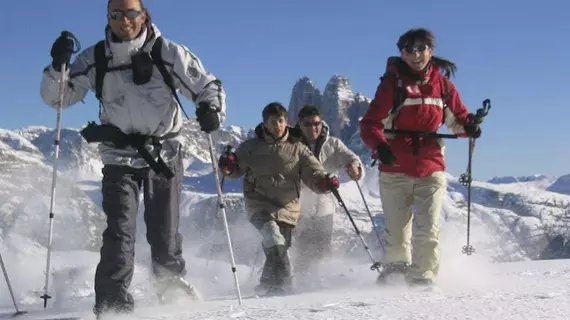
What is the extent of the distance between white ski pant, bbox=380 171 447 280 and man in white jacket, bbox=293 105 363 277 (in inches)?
82.8

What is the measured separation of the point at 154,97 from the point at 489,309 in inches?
109

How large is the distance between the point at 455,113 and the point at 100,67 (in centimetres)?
343

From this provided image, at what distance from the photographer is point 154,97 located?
16.0ft

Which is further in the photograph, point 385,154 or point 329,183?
point 329,183

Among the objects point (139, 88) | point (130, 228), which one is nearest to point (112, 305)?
point (130, 228)

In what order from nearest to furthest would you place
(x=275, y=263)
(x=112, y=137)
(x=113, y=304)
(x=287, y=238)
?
(x=113, y=304), (x=112, y=137), (x=275, y=263), (x=287, y=238)

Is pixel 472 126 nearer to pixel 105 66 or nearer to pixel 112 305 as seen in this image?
pixel 105 66

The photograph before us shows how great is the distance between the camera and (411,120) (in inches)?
239

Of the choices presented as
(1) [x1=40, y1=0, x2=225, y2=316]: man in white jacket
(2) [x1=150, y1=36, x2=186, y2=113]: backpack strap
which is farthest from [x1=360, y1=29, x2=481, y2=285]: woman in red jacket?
(2) [x1=150, y1=36, x2=186, y2=113]: backpack strap

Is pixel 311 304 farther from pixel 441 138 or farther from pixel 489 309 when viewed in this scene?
pixel 441 138

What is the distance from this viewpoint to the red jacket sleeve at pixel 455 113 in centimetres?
636

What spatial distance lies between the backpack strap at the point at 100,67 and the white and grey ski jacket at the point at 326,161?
4.16 meters

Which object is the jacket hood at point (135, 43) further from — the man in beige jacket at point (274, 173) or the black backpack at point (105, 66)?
the man in beige jacket at point (274, 173)

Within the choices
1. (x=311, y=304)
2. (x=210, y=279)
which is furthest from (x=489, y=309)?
(x=210, y=279)
